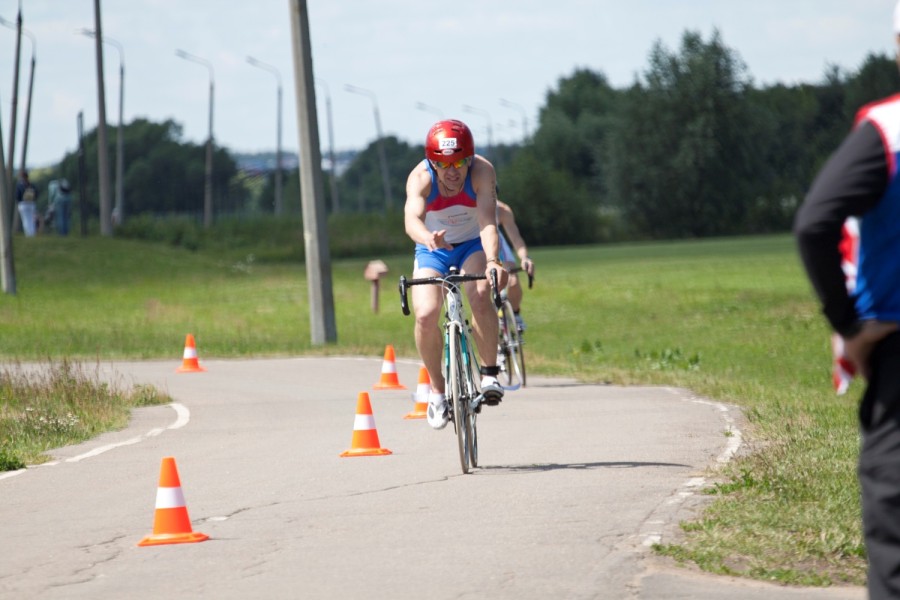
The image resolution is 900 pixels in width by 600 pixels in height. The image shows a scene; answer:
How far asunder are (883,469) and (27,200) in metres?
48.2

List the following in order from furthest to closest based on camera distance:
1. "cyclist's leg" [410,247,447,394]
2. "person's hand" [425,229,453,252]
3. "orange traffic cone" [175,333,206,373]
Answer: "orange traffic cone" [175,333,206,373] < "cyclist's leg" [410,247,447,394] < "person's hand" [425,229,453,252]

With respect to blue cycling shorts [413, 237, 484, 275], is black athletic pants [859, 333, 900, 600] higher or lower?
lower

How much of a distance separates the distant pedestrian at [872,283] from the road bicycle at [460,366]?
5431 millimetres

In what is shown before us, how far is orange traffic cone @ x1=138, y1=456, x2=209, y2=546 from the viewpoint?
7.43m

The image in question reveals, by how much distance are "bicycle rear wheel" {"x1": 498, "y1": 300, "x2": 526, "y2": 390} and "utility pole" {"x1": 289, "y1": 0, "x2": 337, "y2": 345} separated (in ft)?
24.3

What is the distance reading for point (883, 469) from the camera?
3844 mm

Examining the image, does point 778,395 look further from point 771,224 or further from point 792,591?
point 771,224

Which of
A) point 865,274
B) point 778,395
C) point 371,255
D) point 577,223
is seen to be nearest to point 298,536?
point 865,274

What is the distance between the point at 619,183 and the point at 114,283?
6843 cm

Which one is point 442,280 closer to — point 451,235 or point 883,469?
point 451,235

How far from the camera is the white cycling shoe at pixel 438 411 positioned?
32.1 ft

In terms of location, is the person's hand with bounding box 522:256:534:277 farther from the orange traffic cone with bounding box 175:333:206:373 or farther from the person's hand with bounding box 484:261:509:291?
the orange traffic cone with bounding box 175:333:206:373

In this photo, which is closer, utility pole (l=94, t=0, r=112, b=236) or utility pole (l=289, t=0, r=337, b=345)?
utility pole (l=289, t=0, r=337, b=345)

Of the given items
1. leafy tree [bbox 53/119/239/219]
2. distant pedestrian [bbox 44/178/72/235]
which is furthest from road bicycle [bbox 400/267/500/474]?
leafy tree [bbox 53/119/239/219]
